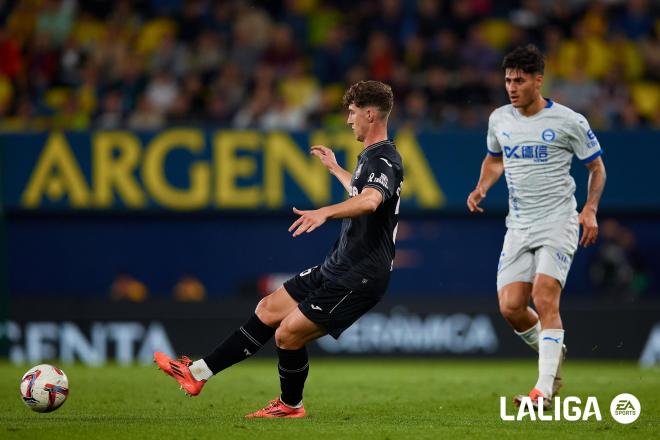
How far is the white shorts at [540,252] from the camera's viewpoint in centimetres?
829

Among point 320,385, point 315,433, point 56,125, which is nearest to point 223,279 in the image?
point 56,125

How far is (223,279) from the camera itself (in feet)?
55.5

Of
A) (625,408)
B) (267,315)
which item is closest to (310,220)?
(267,315)

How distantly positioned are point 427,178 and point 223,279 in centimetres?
347

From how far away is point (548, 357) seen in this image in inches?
320

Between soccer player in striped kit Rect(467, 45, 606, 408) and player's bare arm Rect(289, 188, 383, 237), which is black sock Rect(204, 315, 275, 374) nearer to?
player's bare arm Rect(289, 188, 383, 237)

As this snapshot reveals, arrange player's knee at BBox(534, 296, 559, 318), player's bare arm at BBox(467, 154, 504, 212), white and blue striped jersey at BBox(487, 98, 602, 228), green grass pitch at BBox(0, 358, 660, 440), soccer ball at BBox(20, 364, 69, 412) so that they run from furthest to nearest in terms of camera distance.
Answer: player's bare arm at BBox(467, 154, 504, 212)
white and blue striped jersey at BBox(487, 98, 602, 228)
player's knee at BBox(534, 296, 559, 318)
soccer ball at BBox(20, 364, 69, 412)
green grass pitch at BBox(0, 358, 660, 440)

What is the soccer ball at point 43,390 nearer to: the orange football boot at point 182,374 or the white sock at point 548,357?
the orange football boot at point 182,374

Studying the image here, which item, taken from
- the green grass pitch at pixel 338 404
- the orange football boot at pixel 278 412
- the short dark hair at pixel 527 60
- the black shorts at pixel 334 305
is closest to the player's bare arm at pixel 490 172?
the short dark hair at pixel 527 60

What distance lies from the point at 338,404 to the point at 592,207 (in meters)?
2.70

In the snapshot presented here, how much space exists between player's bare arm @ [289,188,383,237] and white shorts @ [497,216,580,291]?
5.58ft

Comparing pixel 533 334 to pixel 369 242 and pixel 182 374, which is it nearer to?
pixel 369 242

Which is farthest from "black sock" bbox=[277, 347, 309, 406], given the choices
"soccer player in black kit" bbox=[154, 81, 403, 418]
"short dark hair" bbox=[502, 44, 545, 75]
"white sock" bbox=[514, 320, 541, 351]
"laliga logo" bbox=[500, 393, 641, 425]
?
"short dark hair" bbox=[502, 44, 545, 75]

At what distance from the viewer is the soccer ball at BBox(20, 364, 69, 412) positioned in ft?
26.1
